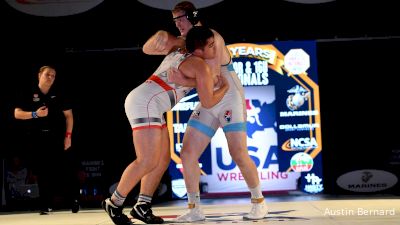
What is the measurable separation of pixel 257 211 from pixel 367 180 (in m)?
3.93

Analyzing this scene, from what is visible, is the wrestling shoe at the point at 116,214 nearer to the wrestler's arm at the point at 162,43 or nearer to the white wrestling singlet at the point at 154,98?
the white wrestling singlet at the point at 154,98

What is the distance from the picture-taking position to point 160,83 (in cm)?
493

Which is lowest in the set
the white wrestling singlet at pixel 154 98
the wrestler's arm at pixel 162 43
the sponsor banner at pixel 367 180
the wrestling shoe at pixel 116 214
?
the sponsor banner at pixel 367 180

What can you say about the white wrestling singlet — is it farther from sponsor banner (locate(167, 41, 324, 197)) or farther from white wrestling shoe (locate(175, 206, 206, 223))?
sponsor banner (locate(167, 41, 324, 197))

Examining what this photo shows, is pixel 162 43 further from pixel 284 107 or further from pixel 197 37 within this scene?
pixel 284 107

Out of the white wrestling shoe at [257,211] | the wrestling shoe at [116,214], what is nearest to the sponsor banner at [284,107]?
the white wrestling shoe at [257,211]

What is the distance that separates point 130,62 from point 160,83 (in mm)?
4150

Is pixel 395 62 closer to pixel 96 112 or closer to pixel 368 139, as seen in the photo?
pixel 368 139

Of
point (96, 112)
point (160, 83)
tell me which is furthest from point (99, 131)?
point (160, 83)

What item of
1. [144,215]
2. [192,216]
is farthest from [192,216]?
[144,215]

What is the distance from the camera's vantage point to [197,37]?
475 centimetres

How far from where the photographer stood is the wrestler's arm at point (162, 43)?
4.82 meters

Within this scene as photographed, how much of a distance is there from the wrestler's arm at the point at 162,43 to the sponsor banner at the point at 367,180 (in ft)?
13.9

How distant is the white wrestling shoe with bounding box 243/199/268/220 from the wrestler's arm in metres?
1.15
